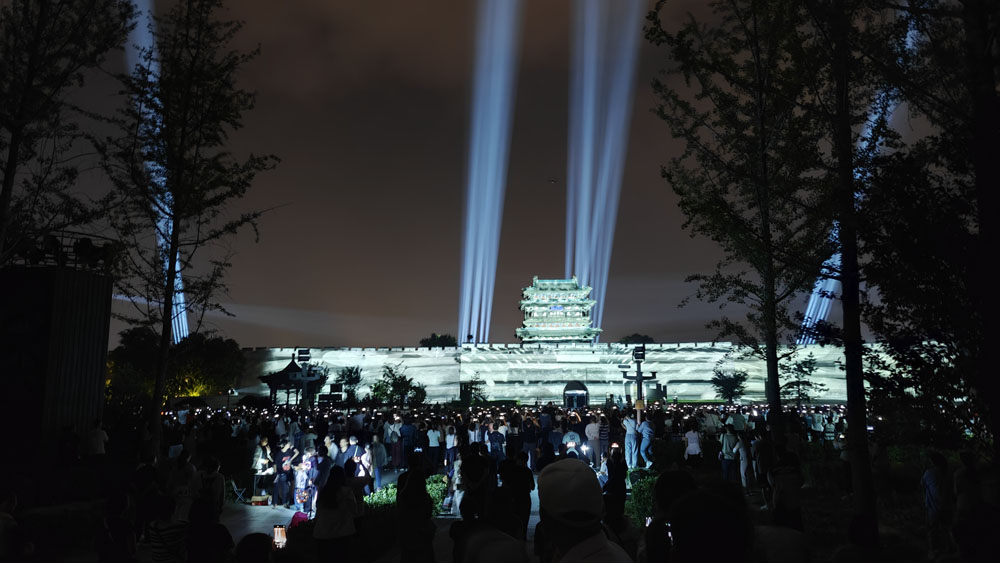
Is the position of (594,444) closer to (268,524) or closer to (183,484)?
(268,524)

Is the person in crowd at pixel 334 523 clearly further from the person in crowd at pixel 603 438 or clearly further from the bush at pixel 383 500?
the person in crowd at pixel 603 438

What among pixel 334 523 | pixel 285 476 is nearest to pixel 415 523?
pixel 334 523

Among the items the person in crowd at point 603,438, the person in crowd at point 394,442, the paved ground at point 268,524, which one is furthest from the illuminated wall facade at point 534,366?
the paved ground at point 268,524

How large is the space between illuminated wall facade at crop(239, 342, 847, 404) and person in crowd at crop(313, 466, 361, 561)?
229 feet

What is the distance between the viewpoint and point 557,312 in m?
101

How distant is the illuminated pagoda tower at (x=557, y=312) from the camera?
327 ft

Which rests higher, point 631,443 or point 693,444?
point 693,444

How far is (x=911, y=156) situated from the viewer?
8336 mm

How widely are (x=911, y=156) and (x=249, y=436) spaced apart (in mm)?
20425

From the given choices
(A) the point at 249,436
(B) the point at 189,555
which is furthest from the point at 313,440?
(B) the point at 189,555

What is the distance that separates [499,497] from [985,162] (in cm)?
598

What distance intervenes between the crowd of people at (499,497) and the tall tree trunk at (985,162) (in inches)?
59.8

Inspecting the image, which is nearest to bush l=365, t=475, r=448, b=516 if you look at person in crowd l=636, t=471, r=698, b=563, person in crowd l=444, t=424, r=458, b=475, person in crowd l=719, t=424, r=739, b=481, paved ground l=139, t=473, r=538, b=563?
paved ground l=139, t=473, r=538, b=563

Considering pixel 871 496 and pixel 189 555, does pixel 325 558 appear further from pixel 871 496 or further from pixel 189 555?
pixel 871 496
